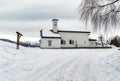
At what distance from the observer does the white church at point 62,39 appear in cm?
4884

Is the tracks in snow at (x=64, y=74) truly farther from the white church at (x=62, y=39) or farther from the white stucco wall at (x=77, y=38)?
the white stucco wall at (x=77, y=38)

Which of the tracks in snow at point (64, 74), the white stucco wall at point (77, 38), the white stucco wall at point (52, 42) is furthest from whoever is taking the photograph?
the white stucco wall at point (77, 38)

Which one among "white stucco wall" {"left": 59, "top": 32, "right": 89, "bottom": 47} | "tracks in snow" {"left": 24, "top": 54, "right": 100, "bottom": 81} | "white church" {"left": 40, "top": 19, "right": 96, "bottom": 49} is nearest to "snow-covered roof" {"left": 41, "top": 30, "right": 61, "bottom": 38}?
"white church" {"left": 40, "top": 19, "right": 96, "bottom": 49}

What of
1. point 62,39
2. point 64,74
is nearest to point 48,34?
point 62,39

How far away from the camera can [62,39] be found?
53844 mm

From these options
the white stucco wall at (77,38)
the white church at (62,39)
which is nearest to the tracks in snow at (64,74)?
the white church at (62,39)

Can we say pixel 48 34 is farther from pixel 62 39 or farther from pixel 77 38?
pixel 77 38

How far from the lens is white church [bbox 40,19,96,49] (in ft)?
160

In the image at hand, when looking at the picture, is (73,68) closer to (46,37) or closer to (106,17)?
(106,17)

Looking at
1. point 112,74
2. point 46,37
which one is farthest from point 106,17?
point 46,37

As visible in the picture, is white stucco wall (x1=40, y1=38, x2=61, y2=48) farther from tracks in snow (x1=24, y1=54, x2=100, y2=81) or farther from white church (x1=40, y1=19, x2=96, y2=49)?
tracks in snow (x1=24, y1=54, x2=100, y2=81)

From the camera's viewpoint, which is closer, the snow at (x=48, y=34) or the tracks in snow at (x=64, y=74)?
the tracks in snow at (x=64, y=74)

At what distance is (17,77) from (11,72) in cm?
88

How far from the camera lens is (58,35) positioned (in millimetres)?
51438
